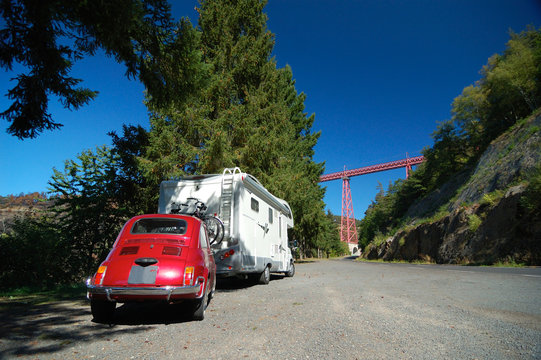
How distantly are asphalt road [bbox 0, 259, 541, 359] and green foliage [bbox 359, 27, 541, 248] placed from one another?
2310 cm

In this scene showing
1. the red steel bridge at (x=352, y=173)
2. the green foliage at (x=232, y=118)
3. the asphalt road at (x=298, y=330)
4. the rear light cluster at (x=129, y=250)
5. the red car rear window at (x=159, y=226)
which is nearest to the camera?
the asphalt road at (x=298, y=330)

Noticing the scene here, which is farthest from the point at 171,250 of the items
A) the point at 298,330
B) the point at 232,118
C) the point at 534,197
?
the point at 534,197

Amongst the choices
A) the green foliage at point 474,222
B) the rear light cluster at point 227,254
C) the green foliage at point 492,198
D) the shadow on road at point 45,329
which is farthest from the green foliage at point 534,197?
the shadow on road at point 45,329

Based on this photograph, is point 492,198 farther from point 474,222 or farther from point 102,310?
point 102,310

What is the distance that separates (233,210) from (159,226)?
260 centimetres

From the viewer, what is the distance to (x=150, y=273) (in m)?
4.07

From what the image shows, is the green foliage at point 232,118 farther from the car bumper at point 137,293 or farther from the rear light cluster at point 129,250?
the car bumper at point 137,293

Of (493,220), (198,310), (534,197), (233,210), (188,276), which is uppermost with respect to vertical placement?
(534,197)

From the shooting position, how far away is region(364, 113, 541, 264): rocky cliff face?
13.9 m

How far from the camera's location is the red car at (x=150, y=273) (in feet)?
13.1

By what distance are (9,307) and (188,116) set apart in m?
9.47

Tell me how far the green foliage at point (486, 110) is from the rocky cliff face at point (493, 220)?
2.37 meters

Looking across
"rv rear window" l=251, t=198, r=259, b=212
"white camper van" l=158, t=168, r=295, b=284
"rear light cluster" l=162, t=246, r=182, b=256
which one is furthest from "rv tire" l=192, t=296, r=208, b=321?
"rv rear window" l=251, t=198, r=259, b=212

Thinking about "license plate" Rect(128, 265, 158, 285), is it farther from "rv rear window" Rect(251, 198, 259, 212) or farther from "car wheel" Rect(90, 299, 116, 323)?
"rv rear window" Rect(251, 198, 259, 212)
